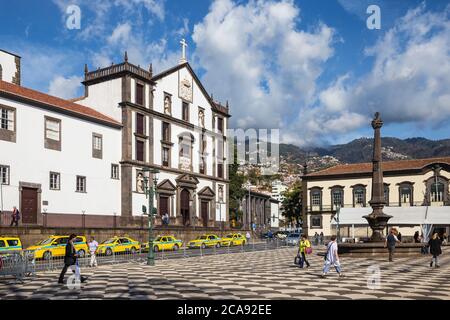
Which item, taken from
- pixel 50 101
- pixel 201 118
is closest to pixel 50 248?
pixel 50 101

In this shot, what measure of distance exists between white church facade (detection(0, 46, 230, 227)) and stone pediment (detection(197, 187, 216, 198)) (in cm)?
11

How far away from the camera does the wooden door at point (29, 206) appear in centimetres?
3612

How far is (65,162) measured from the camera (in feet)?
131

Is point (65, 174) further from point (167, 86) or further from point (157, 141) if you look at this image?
point (167, 86)

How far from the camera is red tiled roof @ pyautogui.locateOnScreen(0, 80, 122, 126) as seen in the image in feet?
120

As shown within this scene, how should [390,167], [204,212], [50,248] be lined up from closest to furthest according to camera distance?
[50,248] → [204,212] → [390,167]

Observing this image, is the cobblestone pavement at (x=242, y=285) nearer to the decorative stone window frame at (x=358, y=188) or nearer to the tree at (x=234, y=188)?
the decorative stone window frame at (x=358, y=188)

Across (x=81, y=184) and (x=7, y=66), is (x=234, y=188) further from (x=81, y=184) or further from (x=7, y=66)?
(x=7, y=66)

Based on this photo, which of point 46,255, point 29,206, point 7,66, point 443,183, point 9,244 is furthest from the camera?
point 443,183

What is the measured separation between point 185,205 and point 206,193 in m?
3.92

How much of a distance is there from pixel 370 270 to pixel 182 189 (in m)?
32.1

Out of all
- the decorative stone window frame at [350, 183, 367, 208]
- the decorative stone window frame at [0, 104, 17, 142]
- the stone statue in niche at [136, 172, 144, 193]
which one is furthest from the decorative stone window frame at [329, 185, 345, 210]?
the decorative stone window frame at [0, 104, 17, 142]

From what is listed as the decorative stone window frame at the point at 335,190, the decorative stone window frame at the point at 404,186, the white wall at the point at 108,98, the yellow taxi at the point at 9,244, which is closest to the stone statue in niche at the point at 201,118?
the white wall at the point at 108,98

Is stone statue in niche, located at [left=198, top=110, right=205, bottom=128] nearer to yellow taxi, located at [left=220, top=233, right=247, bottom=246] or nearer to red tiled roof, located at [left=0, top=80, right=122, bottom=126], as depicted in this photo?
red tiled roof, located at [left=0, top=80, right=122, bottom=126]
